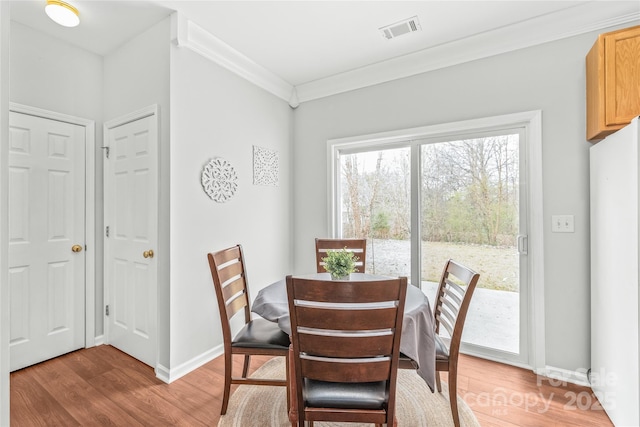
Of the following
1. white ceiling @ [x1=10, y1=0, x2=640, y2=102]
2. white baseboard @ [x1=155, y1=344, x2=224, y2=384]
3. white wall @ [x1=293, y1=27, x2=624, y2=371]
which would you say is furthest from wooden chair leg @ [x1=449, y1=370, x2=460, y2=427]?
white ceiling @ [x1=10, y1=0, x2=640, y2=102]

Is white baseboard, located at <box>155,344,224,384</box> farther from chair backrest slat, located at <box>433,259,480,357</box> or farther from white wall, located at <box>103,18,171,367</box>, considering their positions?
chair backrest slat, located at <box>433,259,480,357</box>

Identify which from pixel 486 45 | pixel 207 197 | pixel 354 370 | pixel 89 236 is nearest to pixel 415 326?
pixel 354 370

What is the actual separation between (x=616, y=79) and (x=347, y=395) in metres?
2.35

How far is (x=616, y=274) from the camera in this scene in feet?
5.61

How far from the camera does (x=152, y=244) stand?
237 centimetres

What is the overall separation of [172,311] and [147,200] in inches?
35.4

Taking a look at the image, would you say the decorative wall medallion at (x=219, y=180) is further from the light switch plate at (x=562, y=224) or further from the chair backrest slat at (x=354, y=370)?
the light switch plate at (x=562, y=224)

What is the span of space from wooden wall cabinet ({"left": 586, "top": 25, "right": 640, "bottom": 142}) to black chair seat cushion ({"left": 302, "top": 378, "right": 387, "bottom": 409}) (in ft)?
6.74

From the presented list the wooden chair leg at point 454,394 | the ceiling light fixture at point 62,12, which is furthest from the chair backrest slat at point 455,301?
the ceiling light fixture at point 62,12

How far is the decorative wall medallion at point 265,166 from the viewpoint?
3.02m

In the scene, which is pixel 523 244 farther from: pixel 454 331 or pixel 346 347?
pixel 346 347

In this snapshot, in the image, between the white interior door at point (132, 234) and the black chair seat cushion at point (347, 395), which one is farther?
the white interior door at point (132, 234)

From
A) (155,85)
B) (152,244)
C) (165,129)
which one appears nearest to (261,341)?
(152,244)

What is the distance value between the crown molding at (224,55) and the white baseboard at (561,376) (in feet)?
11.3
